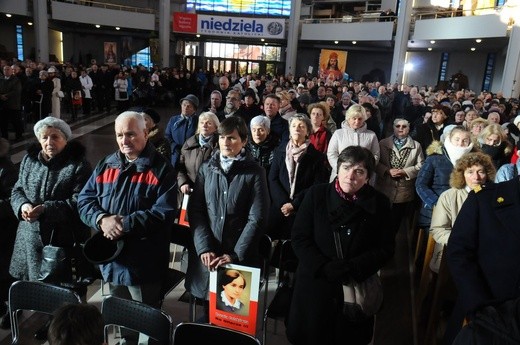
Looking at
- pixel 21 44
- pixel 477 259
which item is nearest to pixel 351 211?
pixel 477 259

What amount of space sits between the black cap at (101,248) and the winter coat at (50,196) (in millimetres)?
428

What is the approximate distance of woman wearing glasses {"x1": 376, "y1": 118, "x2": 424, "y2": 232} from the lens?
15.4ft

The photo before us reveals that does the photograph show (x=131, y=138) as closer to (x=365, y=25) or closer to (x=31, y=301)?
(x=31, y=301)

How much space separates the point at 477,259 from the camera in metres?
2.04

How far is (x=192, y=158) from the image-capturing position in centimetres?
427

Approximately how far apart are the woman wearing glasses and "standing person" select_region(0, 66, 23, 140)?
7.96 meters

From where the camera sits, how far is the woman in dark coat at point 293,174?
12.4ft

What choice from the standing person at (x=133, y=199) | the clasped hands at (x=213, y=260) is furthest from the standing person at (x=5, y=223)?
the clasped hands at (x=213, y=260)

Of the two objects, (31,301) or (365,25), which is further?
(365,25)

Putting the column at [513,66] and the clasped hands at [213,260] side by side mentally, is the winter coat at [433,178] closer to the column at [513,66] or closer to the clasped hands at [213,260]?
the clasped hands at [213,260]

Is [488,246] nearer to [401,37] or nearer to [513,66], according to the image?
[513,66]

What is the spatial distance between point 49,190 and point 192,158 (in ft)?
5.02

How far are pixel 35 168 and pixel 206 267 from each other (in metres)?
1.40

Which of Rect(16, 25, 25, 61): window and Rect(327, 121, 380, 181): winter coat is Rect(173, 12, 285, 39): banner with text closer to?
Rect(16, 25, 25, 61): window
